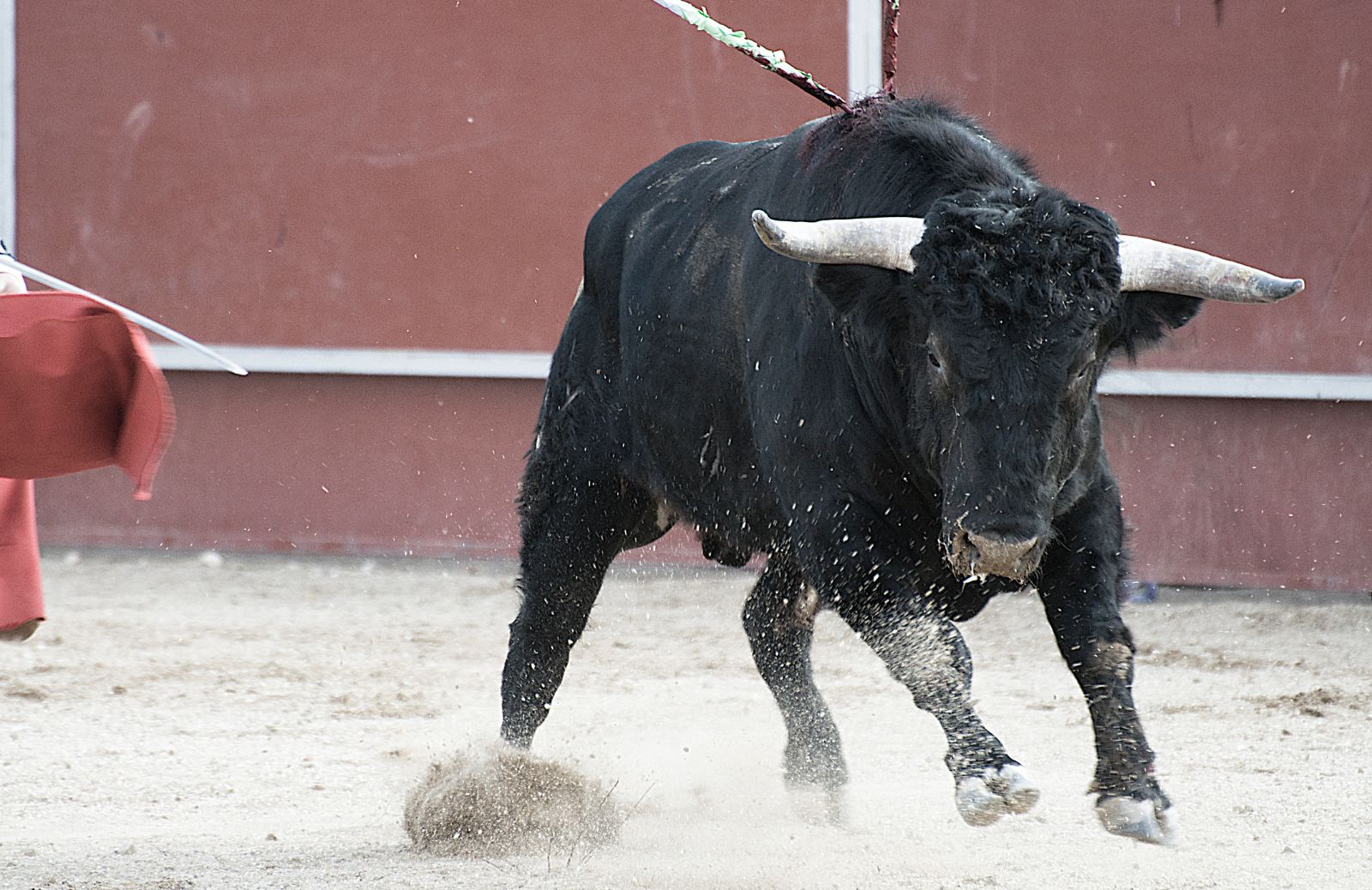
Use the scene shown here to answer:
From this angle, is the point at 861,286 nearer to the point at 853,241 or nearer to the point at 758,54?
the point at 853,241

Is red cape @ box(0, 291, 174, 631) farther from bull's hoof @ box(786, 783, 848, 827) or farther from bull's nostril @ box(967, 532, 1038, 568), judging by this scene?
bull's hoof @ box(786, 783, 848, 827)

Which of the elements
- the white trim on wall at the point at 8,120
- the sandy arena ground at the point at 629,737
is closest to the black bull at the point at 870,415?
the sandy arena ground at the point at 629,737

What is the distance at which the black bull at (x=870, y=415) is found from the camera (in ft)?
9.71

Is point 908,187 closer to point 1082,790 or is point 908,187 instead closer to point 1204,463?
point 1082,790

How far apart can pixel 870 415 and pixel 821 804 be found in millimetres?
1207

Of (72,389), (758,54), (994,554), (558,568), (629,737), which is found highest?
(758,54)

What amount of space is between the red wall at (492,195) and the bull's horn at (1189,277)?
13.4 feet

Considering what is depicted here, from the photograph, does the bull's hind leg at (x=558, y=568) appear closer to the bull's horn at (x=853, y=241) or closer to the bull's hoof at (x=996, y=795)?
the bull's horn at (x=853, y=241)

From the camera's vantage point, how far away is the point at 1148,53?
7250 mm

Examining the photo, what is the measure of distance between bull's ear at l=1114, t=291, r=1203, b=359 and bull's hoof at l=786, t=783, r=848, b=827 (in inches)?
57.6

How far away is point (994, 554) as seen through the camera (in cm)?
283

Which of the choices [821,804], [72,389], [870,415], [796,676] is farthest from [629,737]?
[72,389]

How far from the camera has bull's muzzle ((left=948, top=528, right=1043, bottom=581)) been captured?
9.27ft

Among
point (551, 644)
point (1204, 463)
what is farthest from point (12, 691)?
point (1204, 463)
